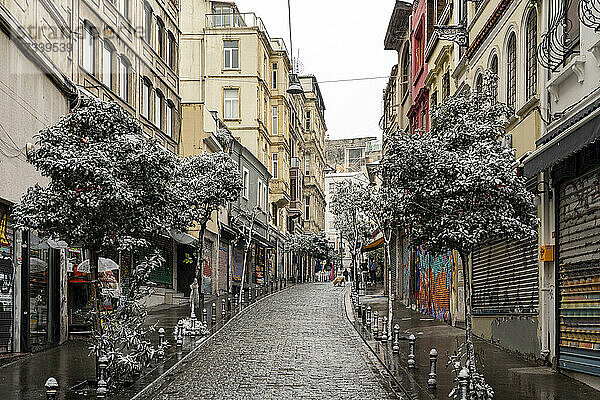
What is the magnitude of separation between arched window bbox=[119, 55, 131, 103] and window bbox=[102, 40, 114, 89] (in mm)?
902

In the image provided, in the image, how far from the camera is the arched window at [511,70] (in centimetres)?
1808

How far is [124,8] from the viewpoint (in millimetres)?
27188

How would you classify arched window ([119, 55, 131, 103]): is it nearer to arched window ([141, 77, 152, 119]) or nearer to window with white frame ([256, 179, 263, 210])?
arched window ([141, 77, 152, 119])

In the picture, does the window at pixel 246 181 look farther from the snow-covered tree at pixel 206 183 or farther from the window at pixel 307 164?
the window at pixel 307 164

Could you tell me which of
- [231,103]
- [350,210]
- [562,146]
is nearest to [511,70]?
[562,146]

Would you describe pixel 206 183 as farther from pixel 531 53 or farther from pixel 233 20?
pixel 233 20

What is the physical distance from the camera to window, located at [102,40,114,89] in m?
24.8

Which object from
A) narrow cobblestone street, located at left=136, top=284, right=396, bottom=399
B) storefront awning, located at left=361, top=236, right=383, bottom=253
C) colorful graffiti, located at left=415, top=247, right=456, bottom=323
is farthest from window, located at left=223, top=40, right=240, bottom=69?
narrow cobblestone street, located at left=136, top=284, right=396, bottom=399

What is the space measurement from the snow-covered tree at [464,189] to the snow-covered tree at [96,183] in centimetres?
377

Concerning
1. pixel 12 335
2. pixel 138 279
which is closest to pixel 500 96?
pixel 138 279

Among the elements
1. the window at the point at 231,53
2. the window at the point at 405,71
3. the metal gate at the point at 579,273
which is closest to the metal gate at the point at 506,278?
the metal gate at the point at 579,273

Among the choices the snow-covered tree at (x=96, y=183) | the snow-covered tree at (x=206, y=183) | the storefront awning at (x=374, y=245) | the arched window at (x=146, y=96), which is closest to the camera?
the snow-covered tree at (x=96, y=183)

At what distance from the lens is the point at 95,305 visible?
496 inches

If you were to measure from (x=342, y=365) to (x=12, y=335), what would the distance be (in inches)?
255
